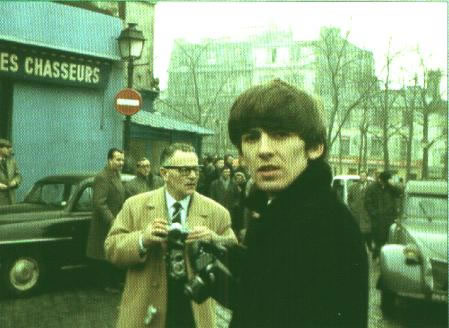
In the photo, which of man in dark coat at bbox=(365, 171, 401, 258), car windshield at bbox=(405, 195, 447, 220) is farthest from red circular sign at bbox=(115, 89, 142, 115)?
car windshield at bbox=(405, 195, 447, 220)

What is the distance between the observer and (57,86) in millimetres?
13812

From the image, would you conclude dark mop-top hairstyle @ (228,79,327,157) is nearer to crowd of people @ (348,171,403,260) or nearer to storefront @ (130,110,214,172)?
crowd of people @ (348,171,403,260)

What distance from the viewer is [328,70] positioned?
12664 millimetres

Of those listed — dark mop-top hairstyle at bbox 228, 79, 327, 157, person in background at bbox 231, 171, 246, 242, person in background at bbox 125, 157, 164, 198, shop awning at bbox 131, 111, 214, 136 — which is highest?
shop awning at bbox 131, 111, 214, 136

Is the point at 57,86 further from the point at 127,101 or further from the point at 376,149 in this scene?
the point at 376,149

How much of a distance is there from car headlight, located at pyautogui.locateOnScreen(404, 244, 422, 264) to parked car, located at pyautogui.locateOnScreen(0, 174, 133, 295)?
338 centimetres

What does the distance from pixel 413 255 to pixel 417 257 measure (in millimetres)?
60

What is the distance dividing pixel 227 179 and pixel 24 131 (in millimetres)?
3868

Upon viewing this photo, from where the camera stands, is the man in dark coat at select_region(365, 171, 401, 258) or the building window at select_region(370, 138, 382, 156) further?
the building window at select_region(370, 138, 382, 156)

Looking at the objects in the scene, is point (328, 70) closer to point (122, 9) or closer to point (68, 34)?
point (68, 34)

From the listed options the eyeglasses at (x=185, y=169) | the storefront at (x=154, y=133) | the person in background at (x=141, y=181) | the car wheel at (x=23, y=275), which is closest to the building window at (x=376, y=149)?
the storefront at (x=154, y=133)

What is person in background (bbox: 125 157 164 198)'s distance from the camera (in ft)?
25.7

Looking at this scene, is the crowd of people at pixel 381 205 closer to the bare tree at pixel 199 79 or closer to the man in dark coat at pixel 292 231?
the bare tree at pixel 199 79

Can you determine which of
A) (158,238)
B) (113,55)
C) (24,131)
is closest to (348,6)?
(158,238)
